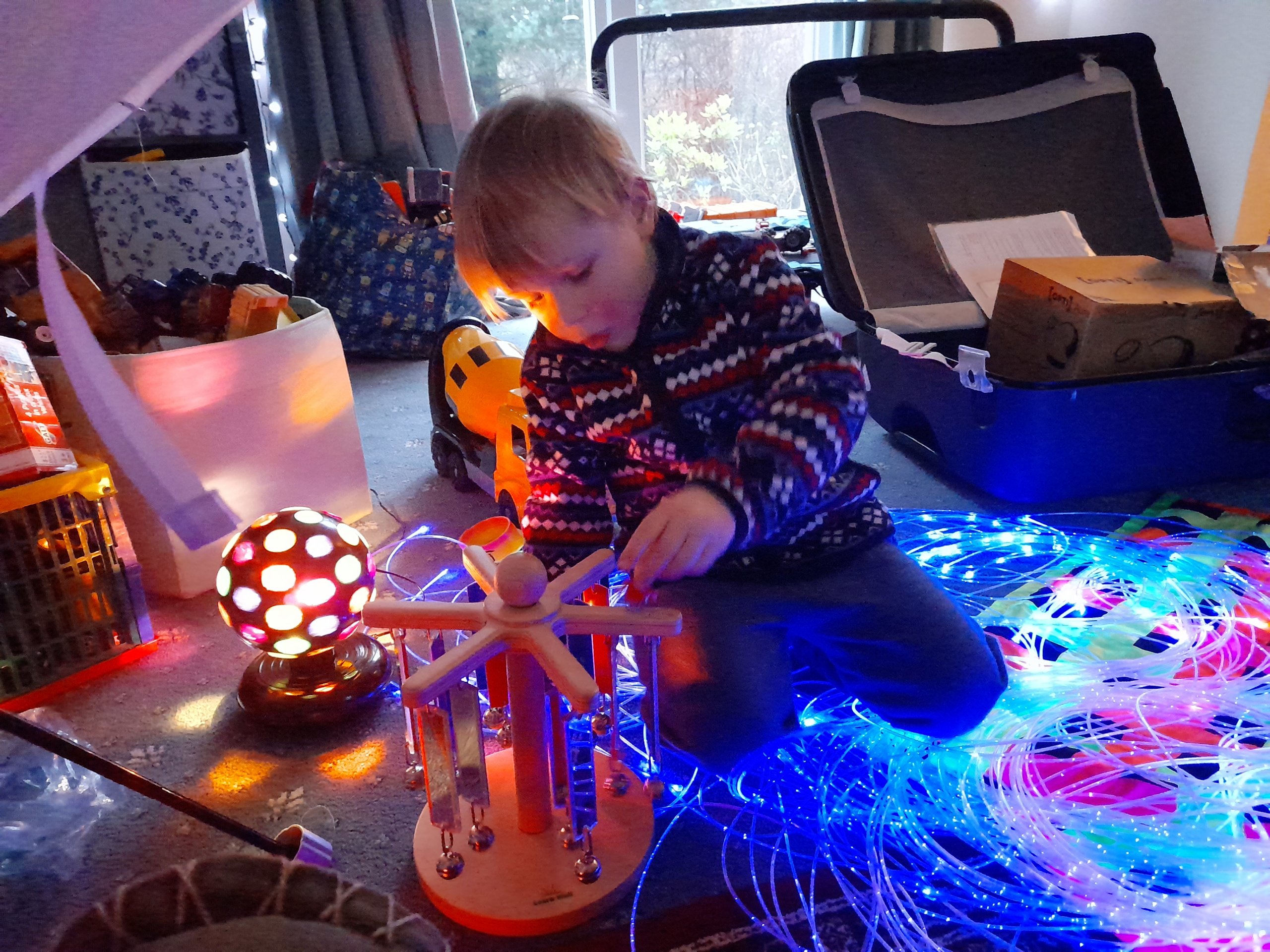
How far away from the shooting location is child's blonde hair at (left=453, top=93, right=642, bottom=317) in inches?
24.5

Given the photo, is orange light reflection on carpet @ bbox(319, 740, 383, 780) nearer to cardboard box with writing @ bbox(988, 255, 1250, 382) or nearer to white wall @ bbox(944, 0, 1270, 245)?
cardboard box with writing @ bbox(988, 255, 1250, 382)

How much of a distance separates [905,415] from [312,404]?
0.85 meters

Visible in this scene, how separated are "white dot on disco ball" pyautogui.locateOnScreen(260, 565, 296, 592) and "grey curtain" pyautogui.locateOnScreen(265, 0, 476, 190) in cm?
169

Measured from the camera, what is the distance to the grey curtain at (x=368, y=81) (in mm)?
2195

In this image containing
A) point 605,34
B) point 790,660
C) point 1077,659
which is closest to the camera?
point 790,660

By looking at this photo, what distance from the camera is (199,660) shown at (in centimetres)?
97

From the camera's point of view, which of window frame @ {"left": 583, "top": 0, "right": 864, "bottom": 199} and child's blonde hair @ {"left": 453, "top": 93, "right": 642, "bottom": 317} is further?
window frame @ {"left": 583, "top": 0, "right": 864, "bottom": 199}

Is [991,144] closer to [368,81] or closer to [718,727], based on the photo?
[718,727]

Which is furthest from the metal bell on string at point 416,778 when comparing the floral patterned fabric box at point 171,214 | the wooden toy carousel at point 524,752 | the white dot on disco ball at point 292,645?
the floral patterned fabric box at point 171,214

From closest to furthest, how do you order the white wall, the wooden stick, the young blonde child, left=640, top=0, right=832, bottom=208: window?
the wooden stick < the young blonde child < the white wall < left=640, top=0, right=832, bottom=208: window

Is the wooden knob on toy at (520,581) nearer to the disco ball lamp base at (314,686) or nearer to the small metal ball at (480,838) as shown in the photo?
the small metal ball at (480,838)

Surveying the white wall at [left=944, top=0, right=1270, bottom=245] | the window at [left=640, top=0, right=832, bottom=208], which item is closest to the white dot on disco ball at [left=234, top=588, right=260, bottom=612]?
the white wall at [left=944, top=0, right=1270, bottom=245]

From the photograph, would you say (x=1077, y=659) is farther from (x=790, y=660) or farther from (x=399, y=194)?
(x=399, y=194)

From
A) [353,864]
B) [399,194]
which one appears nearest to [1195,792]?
[353,864]
